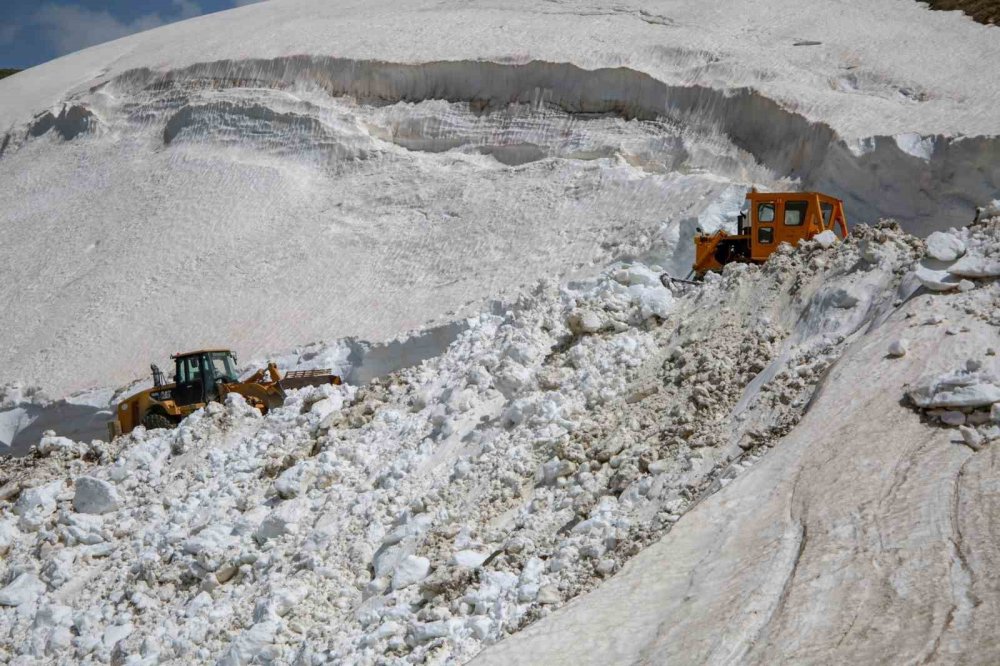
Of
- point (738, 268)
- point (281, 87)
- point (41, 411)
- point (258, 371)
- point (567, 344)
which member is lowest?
point (41, 411)

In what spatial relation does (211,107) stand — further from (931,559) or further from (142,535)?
(931,559)

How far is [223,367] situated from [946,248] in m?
9.83

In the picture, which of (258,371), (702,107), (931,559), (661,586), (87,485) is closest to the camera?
(931,559)

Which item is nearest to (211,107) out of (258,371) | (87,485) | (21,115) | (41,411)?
(21,115)

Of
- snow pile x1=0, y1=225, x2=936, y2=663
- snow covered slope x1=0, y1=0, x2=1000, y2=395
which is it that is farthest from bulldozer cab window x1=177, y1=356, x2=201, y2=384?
snow pile x1=0, y1=225, x2=936, y2=663

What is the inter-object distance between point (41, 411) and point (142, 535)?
6.89 metres

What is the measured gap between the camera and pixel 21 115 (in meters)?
24.7

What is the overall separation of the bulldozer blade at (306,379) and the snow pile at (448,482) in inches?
51.6

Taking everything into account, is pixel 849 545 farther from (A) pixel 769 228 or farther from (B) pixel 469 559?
(A) pixel 769 228

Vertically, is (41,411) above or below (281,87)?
below

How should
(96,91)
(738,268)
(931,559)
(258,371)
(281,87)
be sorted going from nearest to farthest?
(931,559) < (738,268) < (258,371) < (281,87) < (96,91)

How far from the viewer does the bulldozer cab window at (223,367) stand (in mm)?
13738

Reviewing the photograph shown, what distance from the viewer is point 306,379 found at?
42.0 feet

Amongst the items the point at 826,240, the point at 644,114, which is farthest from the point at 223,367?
the point at 826,240
